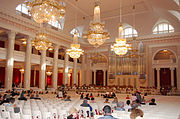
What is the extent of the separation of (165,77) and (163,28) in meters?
6.39

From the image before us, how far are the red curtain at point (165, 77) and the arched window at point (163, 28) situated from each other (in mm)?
4951

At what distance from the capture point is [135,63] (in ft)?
73.0

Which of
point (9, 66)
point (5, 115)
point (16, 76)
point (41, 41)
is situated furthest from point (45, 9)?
point (16, 76)

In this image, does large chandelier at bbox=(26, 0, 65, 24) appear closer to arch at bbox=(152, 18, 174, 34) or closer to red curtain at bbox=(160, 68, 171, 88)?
arch at bbox=(152, 18, 174, 34)

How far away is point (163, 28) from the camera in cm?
2181

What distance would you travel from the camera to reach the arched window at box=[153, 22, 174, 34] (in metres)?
21.4

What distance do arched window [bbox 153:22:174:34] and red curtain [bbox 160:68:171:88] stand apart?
16.2 feet

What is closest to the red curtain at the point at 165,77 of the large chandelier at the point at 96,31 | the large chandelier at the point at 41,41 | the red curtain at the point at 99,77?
the red curtain at the point at 99,77

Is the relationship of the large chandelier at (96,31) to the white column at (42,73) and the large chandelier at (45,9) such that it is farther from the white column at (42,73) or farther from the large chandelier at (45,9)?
the white column at (42,73)

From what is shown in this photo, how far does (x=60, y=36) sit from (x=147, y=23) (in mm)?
11343

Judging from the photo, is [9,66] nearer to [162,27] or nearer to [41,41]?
[41,41]

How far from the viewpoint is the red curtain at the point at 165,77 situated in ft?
73.0

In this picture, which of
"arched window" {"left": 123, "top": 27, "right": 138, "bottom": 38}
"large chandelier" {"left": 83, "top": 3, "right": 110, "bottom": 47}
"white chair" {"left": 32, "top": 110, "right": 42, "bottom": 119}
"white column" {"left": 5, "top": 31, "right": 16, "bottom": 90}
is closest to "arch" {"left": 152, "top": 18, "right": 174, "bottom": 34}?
"arched window" {"left": 123, "top": 27, "right": 138, "bottom": 38}

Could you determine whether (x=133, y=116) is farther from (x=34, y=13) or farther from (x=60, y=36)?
(x=60, y=36)
